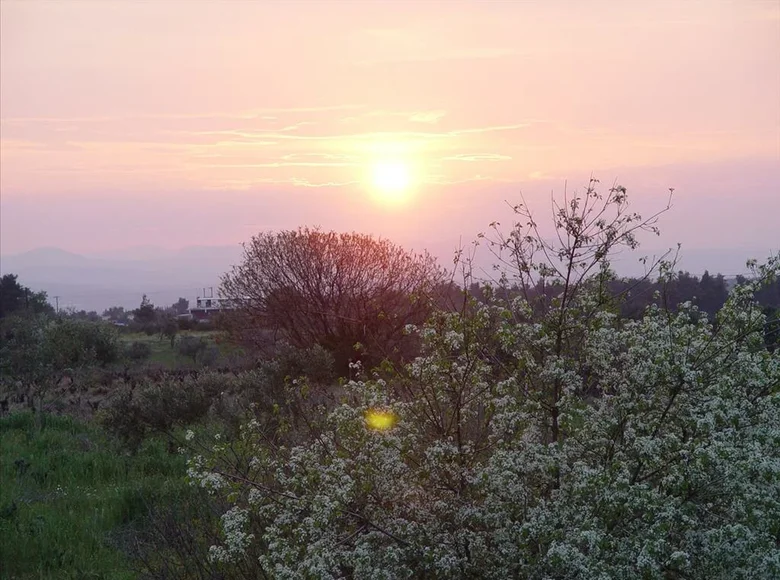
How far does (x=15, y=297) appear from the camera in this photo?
130ft


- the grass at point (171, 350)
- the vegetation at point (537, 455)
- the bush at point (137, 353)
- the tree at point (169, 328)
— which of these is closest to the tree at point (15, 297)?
the grass at point (171, 350)

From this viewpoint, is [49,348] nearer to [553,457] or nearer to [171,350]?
[171,350]

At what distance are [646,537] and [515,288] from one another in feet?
6.39

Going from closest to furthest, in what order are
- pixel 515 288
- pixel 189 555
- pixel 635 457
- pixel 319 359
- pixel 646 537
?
pixel 646 537 < pixel 635 457 < pixel 515 288 < pixel 189 555 < pixel 319 359

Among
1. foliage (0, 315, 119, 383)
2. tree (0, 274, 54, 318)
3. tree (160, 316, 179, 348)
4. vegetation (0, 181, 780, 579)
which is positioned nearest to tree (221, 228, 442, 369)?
foliage (0, 315, 119, 383)

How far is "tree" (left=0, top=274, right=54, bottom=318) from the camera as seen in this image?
37562mm

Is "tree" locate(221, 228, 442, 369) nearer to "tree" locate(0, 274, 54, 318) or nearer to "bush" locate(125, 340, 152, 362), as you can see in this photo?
"bush" locate(125, 340, 152, 362)

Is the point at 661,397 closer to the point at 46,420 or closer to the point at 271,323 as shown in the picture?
the point at 46,420

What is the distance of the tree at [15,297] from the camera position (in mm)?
37562

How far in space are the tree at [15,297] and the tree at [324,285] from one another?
20.0 m

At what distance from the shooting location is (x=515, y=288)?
529 cm

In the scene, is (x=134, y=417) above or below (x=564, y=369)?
below

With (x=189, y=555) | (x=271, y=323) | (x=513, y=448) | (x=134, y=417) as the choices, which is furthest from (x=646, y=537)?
(x=271, y=323)

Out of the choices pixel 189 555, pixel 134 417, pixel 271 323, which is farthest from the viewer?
pixel 271 323
